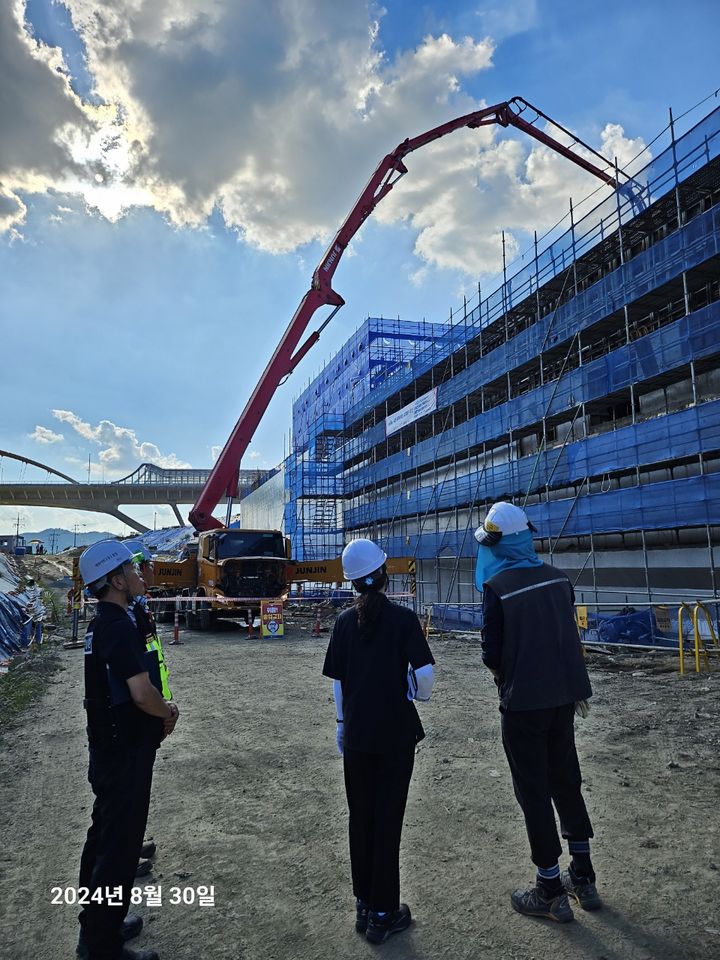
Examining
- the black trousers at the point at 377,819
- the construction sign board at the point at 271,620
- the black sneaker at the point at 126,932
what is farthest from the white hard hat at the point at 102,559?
the construction sign board at the point at 271,620

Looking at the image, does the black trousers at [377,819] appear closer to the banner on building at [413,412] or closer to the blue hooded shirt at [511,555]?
the blue hooded shirt at [511,555]

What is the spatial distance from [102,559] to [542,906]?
9.05ft

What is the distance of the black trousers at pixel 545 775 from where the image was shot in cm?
297

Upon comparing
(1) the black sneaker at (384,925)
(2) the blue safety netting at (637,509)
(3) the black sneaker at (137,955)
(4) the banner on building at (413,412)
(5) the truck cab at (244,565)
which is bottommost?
(3) the black sneaker at (137,955)

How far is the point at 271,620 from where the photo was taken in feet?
51.9

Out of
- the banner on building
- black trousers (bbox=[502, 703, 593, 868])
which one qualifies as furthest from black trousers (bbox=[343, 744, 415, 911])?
the banner on building

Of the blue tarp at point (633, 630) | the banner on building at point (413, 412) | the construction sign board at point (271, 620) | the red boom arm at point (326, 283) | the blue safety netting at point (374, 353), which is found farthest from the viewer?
the blue safety netting at point (374, 353)

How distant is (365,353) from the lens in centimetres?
3675

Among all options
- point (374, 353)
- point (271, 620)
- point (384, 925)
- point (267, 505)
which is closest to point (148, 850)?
point (384, 925)

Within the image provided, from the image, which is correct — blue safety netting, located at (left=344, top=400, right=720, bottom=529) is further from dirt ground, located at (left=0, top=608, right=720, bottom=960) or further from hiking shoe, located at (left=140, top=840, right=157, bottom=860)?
hiking shoe, located at (left=140, top=840, right=157, bottom=860)

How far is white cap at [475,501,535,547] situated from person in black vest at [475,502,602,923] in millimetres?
83

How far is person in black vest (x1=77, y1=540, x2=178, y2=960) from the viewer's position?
272cm

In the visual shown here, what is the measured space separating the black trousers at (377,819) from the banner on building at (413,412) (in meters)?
25.5

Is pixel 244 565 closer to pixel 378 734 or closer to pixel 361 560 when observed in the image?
pixel 361 560
